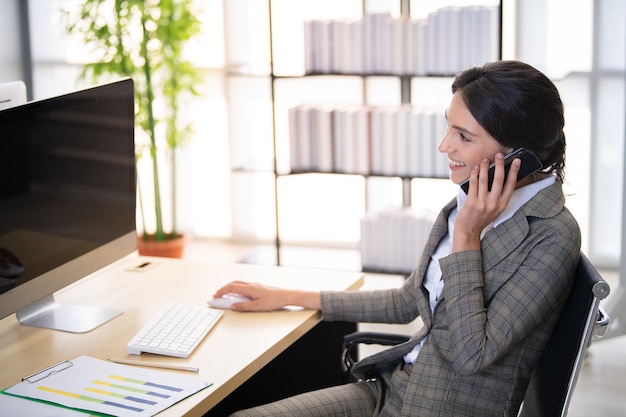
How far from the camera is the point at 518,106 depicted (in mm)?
2197

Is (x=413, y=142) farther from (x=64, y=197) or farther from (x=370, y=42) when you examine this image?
(x=64, y=197)

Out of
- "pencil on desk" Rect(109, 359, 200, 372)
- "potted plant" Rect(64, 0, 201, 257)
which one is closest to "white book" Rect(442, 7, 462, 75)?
"potted plant" Rect(64, 0, 201, 257)

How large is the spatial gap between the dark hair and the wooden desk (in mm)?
715

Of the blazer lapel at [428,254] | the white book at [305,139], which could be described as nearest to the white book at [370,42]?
the white book at [305,139]

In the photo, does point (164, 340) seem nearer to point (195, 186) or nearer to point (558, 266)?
point (558, 266)

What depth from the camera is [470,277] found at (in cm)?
→ 221

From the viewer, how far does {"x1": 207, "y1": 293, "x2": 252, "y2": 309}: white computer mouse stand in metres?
2.58

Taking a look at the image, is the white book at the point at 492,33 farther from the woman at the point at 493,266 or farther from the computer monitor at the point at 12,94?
the computer monitor at the point at 12,94

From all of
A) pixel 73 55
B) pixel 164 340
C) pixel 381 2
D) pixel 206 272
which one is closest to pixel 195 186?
pixel 73 55

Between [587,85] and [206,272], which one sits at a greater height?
[587,85]

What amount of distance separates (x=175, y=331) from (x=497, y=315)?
2.58 feet

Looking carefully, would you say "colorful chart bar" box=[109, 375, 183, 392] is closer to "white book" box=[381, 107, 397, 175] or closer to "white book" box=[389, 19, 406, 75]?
"white book" box=[381, 107, 397, 175]

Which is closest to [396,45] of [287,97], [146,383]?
[287,97]

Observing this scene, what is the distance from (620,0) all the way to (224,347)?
8.24 ft
